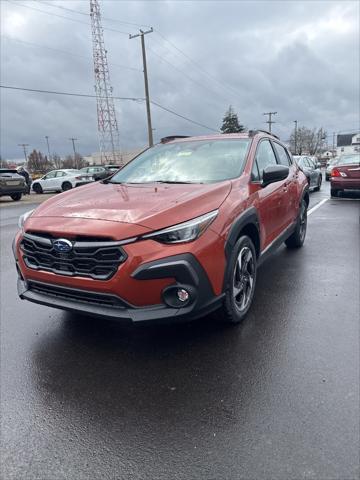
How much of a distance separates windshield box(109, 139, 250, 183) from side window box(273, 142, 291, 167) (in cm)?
124

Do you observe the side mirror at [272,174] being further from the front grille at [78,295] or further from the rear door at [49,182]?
the rear door at [49,182]

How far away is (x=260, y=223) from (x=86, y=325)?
196cm

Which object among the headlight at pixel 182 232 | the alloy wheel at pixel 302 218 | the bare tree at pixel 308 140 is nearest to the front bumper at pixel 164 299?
the headlight at pixel 182 232

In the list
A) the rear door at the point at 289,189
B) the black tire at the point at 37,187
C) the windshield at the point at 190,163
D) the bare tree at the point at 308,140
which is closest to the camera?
the windshield at the point at 190,163

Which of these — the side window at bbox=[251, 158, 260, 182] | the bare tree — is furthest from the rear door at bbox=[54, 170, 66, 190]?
the bare tree

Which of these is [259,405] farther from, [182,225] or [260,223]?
[260,223]

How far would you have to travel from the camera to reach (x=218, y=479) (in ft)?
5.89

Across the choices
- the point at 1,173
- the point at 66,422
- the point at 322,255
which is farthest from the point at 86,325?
the point at 1,173

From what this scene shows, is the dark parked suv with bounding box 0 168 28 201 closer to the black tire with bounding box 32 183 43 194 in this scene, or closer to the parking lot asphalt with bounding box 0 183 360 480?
the black tire with bounding box 32 183 43 194

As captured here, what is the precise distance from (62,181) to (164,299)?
69.0 ft

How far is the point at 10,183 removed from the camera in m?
16.3

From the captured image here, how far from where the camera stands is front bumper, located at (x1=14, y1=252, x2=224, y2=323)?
247 centimetres

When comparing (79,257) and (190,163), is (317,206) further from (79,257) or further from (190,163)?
(79,257)

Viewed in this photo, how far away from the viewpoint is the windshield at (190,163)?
11.9ft
